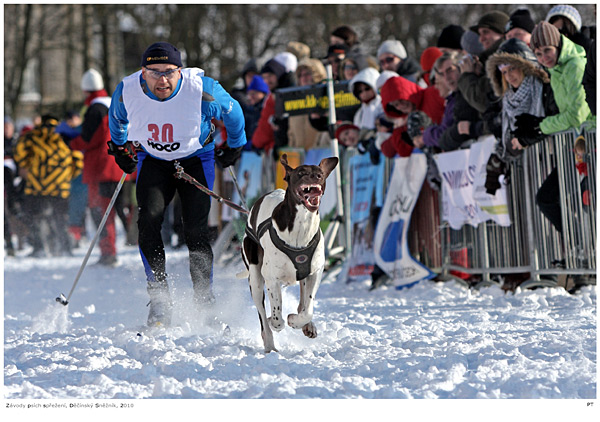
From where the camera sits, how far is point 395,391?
3.97 meters

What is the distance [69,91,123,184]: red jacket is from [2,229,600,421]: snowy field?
3.70 metres

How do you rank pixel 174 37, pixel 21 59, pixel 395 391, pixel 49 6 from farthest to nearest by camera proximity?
pixel 49 6
pixel 21 59
pixel 174 37
pixel 395 391

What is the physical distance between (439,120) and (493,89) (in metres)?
1.07

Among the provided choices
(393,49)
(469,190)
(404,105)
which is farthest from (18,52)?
(469,190)

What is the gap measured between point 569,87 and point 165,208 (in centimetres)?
316

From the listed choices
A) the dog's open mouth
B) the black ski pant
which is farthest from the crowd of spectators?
the dog's open mouth

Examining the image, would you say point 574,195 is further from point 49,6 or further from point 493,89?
point 49,6

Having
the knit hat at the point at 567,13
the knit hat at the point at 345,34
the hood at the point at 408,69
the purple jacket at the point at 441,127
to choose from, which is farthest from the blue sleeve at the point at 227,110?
the knit hat at the point at 345,34

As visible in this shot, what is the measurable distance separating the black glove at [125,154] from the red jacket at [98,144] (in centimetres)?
513

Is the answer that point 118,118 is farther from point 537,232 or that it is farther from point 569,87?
point 537,232

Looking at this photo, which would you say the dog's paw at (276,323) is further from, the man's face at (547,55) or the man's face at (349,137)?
the man's face at (349,137)

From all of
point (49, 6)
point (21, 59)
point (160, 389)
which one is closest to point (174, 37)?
point (21, 59)

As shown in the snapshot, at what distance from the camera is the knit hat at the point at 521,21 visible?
7387mm

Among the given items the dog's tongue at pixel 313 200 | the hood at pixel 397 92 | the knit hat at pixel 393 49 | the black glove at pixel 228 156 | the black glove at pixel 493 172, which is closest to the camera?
the dog's tongue at pixel 313 200
